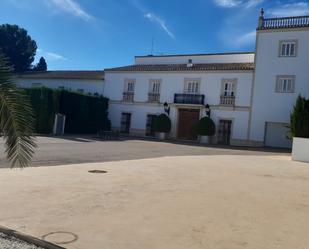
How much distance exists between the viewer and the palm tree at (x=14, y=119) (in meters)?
5.00

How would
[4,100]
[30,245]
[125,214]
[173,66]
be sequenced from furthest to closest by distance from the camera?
[173,66] < [125,214] < [4,100] < [30,245]

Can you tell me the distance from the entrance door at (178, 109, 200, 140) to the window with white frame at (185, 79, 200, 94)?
5.00 feet

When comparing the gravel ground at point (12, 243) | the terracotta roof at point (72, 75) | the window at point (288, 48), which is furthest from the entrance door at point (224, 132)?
the gravel ground at point (12, 243)

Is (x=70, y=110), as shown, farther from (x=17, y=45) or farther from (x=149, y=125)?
(x=17, y=45)

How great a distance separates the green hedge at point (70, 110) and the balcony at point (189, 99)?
6.31 metres

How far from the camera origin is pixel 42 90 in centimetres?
2797

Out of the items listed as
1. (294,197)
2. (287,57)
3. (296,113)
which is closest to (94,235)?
(294,197)

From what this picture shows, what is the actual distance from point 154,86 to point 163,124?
12.7 ft

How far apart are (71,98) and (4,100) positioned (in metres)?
25.3

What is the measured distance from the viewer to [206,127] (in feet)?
101

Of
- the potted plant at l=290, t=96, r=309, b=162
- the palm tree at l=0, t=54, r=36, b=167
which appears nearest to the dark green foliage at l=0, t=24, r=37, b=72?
the potted plant at l=290, t=96, r=309, b=162

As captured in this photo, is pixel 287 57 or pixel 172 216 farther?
pixel 287 57

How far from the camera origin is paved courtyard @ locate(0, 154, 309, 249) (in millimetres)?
5066

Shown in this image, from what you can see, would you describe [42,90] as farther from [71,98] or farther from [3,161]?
[3,161]
